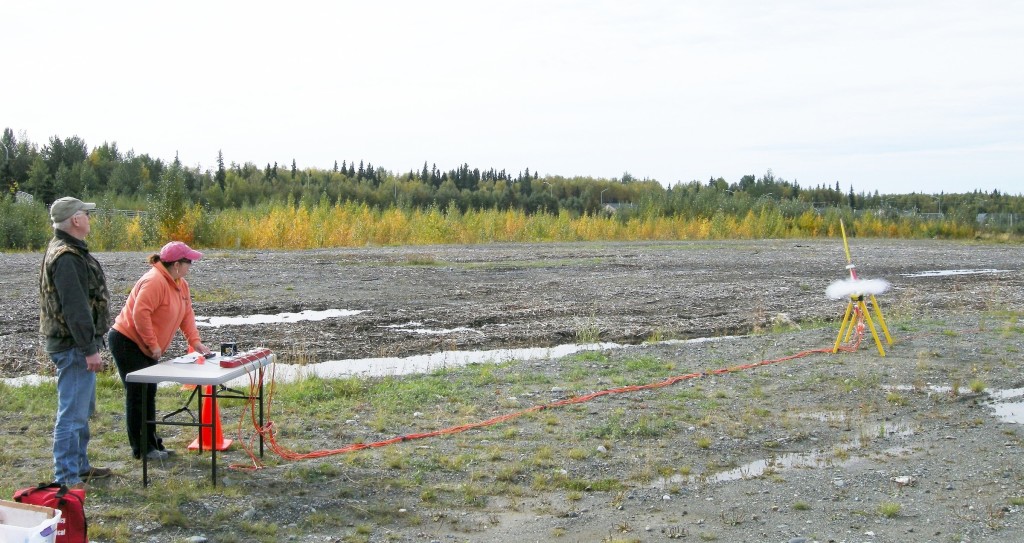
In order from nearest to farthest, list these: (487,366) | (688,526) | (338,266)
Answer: (688,526) < (487,366) < (338,266)

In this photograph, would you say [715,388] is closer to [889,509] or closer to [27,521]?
[889,509]

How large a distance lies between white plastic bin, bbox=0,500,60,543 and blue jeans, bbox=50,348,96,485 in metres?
1.85

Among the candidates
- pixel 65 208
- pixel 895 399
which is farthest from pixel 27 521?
pixel 895 399

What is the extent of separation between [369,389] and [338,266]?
19.5 metres

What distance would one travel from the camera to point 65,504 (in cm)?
476

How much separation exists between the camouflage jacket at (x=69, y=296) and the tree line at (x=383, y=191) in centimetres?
3528


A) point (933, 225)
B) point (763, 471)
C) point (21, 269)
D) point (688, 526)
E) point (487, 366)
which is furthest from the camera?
point (933, 225)

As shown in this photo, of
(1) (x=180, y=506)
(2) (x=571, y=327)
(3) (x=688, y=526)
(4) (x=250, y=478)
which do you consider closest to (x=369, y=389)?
(4) (x=250, y=478)

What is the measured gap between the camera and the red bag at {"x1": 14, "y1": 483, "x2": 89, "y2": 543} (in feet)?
15.6

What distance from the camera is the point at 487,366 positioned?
11.6m

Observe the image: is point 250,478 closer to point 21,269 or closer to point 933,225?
point 21,269

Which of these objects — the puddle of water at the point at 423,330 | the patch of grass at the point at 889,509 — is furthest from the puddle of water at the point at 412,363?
the patch of grass at the point at 889,509

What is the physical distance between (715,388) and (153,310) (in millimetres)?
6212

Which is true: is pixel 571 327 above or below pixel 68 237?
below
